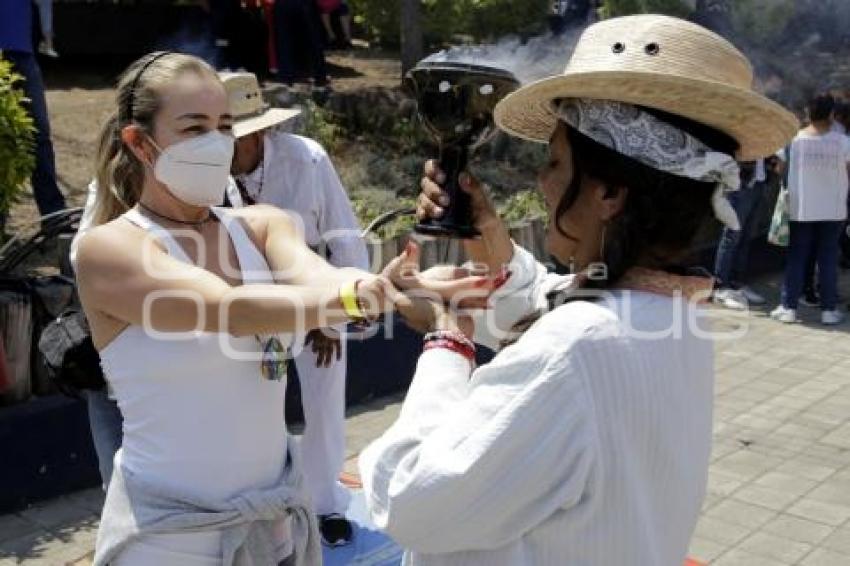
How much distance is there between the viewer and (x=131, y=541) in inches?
87.7

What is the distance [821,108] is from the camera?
768 cm

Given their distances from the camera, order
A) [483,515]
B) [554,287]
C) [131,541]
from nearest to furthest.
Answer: [483,515] → [554,287] → [131,541]

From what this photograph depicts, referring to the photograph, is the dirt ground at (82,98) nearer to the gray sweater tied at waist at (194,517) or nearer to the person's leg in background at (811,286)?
the gray sweater tied at waist at (194,517)

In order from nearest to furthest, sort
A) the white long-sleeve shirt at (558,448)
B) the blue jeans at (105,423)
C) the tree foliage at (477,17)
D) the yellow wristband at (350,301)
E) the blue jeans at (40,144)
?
the white long-sleeve shirt at (558,448) < the yellow wristband at (350,301) < the blue jeans at (105,423) < the blue jeans at (40,144) < the tree foliage at (477,17)

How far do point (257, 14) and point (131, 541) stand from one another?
9591 mm

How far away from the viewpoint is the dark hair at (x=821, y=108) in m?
7.66

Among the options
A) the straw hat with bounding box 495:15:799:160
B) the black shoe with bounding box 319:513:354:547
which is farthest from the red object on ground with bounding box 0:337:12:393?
the straw hat with bounding box 495:15:799:160

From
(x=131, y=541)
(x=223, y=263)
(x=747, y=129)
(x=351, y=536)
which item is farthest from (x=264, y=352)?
(x=351, y=536)

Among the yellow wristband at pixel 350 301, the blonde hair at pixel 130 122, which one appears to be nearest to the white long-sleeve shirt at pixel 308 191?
the blonde hair at pixel 130 122

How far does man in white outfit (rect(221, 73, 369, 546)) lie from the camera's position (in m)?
3.88

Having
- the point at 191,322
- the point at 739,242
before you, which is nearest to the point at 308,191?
the point at 191,322

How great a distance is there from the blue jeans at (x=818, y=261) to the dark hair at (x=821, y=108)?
81cm

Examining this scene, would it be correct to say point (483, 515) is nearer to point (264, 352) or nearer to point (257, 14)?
point (264, 352)

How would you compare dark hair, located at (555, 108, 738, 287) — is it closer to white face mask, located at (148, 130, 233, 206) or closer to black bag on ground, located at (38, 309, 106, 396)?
white face mask, located at (148, 130, 233, 206)
